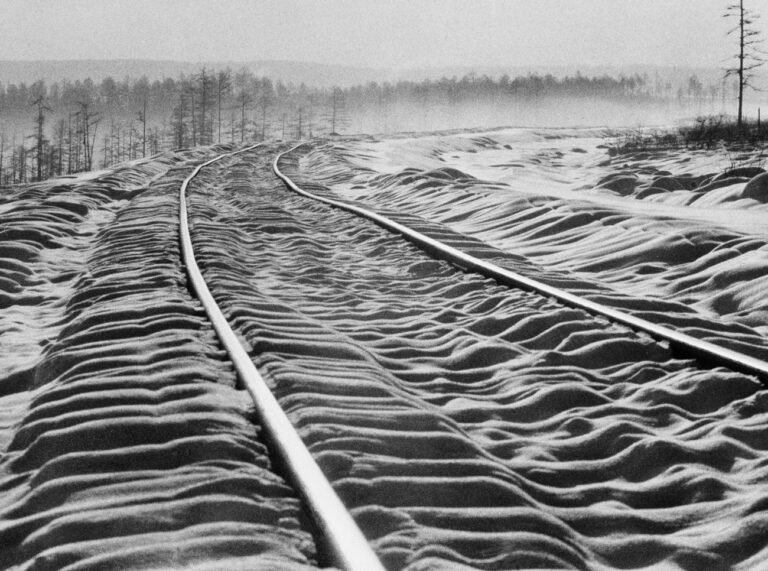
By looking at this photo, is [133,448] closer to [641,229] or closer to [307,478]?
[307,478]

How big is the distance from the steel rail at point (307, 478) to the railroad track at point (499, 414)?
0.12 feet

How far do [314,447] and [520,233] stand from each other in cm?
788

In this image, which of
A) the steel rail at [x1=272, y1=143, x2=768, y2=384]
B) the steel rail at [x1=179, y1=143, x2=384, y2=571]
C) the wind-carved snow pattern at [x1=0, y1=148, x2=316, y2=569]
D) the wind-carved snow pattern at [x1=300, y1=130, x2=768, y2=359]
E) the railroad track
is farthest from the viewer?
the wind-carved snow pattern at [x1=300, y1=130, x2=768, y2=359]

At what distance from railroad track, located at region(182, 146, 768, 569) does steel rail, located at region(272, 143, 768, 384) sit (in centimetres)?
2

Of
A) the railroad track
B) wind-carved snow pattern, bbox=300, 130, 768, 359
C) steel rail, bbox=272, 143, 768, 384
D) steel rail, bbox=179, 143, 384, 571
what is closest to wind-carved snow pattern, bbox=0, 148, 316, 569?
steel rail, bbox=179, 143, 384, 571

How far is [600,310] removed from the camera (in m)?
5.85

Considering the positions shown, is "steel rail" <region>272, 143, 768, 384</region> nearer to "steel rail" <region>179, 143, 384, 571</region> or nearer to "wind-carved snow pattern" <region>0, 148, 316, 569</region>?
"steel rail" <region>179, 143, 384, 571</region>

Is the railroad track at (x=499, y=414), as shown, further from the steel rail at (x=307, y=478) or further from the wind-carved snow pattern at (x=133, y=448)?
the wind-carved snow pattern at (x=133, y=448)

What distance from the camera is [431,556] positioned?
8.59 feet

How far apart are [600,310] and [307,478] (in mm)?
3457

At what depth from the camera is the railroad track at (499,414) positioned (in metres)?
2.88

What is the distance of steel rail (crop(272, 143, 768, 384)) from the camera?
4.54 meters

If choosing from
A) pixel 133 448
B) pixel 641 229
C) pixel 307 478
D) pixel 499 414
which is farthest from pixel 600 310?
pixel 641 229

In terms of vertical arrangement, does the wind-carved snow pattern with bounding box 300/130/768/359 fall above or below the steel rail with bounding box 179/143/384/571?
above
